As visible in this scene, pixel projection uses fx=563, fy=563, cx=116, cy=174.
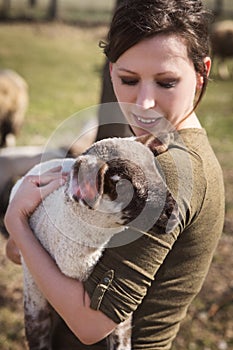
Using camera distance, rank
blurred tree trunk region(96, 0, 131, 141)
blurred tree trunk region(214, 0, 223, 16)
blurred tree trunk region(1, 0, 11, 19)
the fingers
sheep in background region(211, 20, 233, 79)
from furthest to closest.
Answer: blurred tree trunk region(214, 0, 223, 16)
blurred tree trunk region(1, 0, 11, 19)
sheep in background region(211, 20, 233, 79)
blurred tree trunk region(96, 0, 131, 141)
the fingers

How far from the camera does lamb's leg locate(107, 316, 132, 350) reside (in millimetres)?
1767

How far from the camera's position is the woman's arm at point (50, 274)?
1.62 meters

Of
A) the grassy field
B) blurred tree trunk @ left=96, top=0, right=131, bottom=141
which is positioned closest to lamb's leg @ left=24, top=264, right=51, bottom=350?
the grassy field

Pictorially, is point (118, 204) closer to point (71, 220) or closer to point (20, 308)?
point (71, 220)

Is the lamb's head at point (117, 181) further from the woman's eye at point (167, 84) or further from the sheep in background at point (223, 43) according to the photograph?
the sheep in background at point (223, 43)

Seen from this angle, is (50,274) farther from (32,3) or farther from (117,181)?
(32,3)

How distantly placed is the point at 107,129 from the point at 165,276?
1.77m

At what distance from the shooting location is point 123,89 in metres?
1.79

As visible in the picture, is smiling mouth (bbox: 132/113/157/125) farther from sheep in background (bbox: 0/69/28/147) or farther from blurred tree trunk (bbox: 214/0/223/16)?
blurred tree trunk (bbox: 214/0/223/16)

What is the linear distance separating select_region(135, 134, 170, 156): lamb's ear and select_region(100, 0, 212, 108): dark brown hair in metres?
0.28

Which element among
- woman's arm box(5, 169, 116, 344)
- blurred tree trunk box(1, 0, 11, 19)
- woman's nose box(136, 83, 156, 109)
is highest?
woman's nose box(136, 83, 156, 109)

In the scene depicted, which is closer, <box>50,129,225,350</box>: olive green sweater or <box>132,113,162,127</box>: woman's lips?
<box>50,129,225,350</box>: olive green sweater

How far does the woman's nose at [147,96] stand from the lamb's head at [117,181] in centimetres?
11

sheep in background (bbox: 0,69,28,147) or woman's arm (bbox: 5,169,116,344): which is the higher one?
woman's arm (bbox: 5,169,116,344)
